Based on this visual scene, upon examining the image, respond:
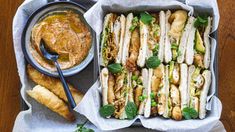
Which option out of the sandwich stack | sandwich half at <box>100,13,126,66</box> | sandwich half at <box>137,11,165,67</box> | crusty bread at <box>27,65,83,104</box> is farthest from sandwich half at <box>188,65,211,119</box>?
crusty bread at <box>27,65,83,104</box>

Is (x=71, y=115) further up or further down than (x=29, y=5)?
further down

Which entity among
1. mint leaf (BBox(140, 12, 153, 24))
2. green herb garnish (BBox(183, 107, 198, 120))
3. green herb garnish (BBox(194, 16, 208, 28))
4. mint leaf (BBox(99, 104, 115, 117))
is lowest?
green herb garnish (BBox(183, 107, 198, 120))

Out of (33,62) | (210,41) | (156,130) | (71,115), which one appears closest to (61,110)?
(71,115)

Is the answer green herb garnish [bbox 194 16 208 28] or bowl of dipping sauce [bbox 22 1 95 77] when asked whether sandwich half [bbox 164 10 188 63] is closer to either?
green herb garnish [bbox 194 16 208 28]

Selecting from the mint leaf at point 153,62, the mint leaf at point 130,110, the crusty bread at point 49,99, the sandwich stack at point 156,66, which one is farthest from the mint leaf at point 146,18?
the crusty bread at point 49,99

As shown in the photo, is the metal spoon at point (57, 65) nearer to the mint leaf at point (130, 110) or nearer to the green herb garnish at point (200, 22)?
the mint leaf at point (130, 110)

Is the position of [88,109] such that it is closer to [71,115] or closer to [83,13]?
[71,115]
